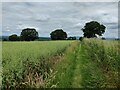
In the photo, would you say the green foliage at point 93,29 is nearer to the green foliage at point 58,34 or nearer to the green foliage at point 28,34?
the green foliage at point 58,34

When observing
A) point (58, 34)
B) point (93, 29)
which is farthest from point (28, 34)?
point (93, 29)

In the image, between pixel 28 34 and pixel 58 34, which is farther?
pixel 58 34

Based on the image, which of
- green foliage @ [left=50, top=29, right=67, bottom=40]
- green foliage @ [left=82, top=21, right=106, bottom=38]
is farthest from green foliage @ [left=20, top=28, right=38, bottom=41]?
green foliage @ [left=82, top=21, right=106, bottom=38]

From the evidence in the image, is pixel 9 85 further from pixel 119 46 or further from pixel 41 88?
pixel 119 46

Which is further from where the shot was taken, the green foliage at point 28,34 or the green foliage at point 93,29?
the green foliage at point 93,29

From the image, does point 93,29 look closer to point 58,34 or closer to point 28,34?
point 58,34

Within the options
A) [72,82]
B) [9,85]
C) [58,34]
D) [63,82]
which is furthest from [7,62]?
[58,34]

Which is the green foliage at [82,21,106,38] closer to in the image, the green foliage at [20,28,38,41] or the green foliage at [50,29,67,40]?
the green foliage at [50,29,67,40]

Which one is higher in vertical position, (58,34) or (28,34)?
(58,34)

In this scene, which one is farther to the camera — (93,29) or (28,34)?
(93,29)

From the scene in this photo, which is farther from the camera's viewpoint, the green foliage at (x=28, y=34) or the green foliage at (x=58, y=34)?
the green foliage at (x=58, y=34)

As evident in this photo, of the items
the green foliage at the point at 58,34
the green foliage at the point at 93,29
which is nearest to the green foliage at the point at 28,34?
the green foliage at the point at 58,34

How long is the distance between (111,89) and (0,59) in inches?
129

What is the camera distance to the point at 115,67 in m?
8.81
